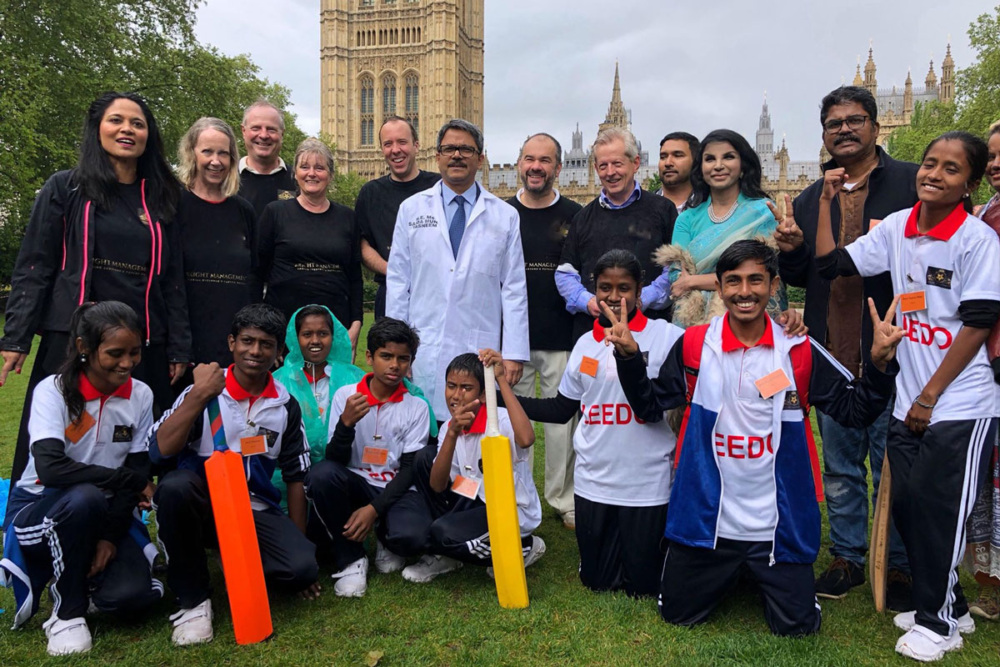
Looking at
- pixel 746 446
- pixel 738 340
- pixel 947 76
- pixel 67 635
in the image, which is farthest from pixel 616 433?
pixel 947 76

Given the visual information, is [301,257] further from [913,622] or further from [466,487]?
[913,622]

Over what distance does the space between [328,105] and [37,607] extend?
253 ft

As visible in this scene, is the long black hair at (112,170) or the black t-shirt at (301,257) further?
the black t-shirt at (301,257)

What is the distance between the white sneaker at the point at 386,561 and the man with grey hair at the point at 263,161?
8.33 ft

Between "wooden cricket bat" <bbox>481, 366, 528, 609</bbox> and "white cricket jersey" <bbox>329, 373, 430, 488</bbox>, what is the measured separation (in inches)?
27.7

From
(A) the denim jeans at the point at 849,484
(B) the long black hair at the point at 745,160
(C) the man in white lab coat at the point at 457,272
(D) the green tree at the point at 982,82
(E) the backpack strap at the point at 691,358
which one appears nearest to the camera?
(E) the backpack strap at the point at 691,358

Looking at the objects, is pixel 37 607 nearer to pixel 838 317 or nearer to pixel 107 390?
pixel 107 390

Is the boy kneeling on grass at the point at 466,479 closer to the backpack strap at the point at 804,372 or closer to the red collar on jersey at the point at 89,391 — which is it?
the backpack strap at the point at 804,372

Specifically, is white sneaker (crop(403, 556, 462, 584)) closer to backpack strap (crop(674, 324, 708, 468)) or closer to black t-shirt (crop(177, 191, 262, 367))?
backpack strap (crop(674, 324, 708, 468))

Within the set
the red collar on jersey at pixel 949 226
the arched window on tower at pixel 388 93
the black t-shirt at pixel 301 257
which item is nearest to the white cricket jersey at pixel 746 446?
the red collar on jersey at pixel 949 226

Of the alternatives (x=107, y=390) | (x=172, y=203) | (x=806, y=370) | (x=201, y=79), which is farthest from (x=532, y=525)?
(x=201, y=79)

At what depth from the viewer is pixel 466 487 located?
402cm

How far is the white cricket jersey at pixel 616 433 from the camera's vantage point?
3.86m

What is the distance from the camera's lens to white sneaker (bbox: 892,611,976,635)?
11.0ft
